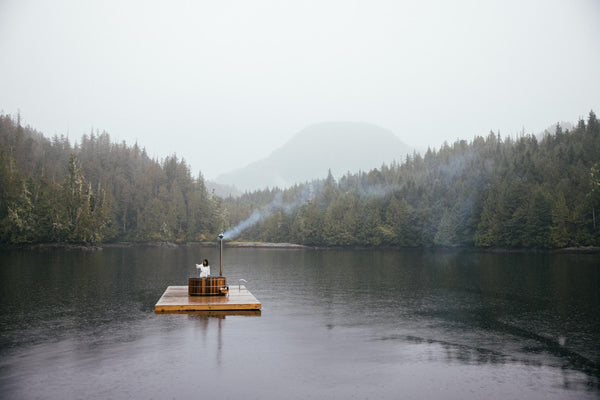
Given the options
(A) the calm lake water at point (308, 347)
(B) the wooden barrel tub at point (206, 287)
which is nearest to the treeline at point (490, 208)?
(A) the calm lake water at point (308, 347)

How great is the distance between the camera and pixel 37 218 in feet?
450

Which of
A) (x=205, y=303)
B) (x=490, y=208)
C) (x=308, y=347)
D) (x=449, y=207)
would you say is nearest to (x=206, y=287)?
(x=205, y=303)

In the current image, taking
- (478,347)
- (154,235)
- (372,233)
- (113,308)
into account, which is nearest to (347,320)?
(478,347)

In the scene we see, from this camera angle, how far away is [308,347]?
21.2 meters

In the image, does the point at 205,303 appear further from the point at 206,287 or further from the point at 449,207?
the point at 449,207

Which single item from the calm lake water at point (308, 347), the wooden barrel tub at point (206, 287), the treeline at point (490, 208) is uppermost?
the treeline at point (490, 208)

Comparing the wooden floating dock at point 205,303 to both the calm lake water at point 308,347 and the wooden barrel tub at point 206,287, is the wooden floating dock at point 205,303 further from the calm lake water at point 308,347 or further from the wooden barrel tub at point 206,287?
the calm lake water at point 308,347

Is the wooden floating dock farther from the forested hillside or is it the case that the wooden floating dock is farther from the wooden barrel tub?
the forested hillside

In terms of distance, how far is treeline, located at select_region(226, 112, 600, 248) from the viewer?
121 metres

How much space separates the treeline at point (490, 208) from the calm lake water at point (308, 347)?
304 feet

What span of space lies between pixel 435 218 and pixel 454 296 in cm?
13003

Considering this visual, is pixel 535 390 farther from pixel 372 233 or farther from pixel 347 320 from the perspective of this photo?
pixel 372 233

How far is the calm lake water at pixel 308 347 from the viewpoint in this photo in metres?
15.7

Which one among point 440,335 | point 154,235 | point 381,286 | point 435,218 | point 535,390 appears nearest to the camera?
point 535,390
